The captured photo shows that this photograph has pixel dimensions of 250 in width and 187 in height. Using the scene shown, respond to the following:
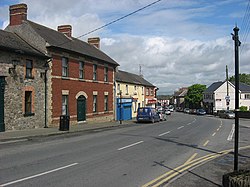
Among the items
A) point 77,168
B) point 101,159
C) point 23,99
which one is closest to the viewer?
point 77,168

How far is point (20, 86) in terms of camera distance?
71.1 feet

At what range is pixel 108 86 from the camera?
38125 mm

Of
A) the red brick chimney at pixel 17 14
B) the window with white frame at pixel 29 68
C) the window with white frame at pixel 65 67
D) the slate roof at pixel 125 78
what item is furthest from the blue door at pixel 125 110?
the window with white frame at pixel 29 68

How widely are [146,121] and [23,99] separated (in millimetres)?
18740

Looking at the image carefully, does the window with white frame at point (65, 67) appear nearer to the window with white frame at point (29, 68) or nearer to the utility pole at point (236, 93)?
the window with white frame at point (29, 68)

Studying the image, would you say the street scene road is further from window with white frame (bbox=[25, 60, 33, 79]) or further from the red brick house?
the red brick house

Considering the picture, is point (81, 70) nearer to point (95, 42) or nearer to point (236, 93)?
point (95, 42)

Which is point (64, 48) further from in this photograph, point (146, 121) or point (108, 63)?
point (146, 121)

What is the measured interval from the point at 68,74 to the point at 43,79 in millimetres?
4014

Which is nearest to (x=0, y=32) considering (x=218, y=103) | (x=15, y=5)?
(x=15, y=5)

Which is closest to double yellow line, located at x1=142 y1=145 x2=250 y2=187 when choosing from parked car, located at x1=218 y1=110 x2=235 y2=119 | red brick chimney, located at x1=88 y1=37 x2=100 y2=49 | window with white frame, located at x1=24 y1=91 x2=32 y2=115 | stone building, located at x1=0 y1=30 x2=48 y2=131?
stone building, located at x1=0 y1=30 x2=48 y2=131

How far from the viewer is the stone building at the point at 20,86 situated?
20203mm

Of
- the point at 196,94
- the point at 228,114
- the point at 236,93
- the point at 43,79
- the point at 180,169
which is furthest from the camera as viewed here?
the point at 196,94

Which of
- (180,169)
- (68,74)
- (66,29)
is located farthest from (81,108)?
(180,169)
